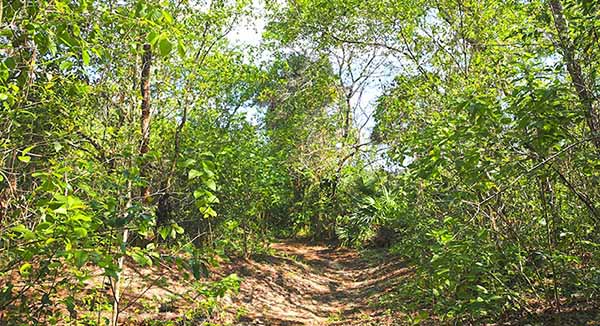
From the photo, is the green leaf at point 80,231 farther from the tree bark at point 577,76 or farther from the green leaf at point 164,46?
the tree bark at point 577,76

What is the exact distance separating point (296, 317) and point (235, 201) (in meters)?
2.94

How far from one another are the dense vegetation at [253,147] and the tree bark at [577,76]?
0.06 feet

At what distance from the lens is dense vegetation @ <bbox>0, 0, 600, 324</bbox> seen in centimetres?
266

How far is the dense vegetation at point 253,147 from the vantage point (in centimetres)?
266

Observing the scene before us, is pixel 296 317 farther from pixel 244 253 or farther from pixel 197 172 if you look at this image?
pixel 197 172

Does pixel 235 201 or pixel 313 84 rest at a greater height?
pixel 313 84

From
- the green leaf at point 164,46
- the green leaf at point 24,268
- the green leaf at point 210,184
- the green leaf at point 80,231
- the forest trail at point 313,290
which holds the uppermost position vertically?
the green leaf at point 164,46

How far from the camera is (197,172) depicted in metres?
2.50

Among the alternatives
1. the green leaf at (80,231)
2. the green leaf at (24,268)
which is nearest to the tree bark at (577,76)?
the green leaf at (80,231)

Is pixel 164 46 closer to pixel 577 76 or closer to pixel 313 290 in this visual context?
pixel 577 76

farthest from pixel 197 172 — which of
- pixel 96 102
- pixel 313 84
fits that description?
pixel 313 84

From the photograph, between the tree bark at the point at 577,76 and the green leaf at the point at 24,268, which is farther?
the tree bark at the point at 577,76

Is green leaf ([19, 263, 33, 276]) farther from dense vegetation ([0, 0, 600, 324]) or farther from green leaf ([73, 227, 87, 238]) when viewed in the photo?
green leaf ([73, 227, 87, 238])

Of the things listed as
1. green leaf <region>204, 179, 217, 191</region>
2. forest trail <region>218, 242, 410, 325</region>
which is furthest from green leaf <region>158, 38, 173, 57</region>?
forest trail <region>218, 242, 410, 325</region>
